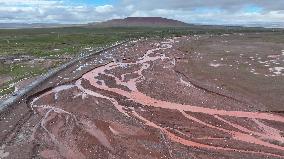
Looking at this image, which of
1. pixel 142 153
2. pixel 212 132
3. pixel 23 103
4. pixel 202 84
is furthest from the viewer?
pixel 202 84

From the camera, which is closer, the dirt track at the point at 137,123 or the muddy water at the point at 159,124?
the dirt track at the point at 137,123

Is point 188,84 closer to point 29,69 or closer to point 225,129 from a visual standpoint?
point 225,129

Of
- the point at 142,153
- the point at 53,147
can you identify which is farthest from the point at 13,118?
the point at 142,153

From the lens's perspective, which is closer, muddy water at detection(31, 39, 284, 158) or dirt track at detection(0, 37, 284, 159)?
dirt track at detection(0, 37, 284, 159)

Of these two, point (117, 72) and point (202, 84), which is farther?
point (117, 72)

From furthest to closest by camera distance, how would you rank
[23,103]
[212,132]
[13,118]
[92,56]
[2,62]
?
[92,56], [2,62], [23,103], [13,118], [212,132]

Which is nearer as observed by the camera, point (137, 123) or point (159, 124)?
point (159, 124)
